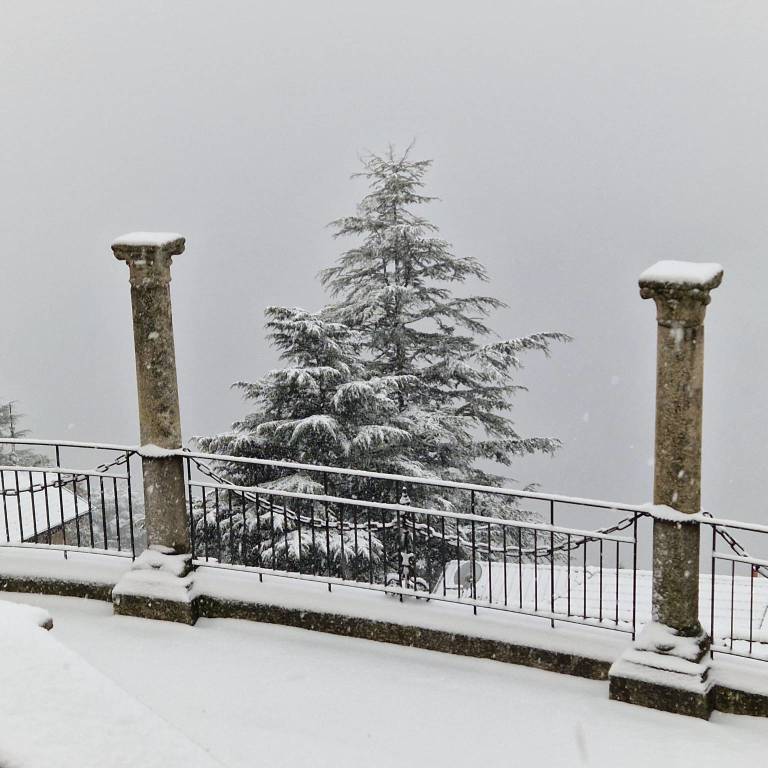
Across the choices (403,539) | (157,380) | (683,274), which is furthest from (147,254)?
(683,274)

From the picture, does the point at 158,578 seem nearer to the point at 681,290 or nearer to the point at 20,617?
the point at 681,290

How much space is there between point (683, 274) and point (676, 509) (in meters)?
1.29

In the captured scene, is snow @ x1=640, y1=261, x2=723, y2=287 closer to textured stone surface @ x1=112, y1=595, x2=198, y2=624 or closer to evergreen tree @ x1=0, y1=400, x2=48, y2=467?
textured stone surface @ x1=112, y1=595, x2=198, y2=624

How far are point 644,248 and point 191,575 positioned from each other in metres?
131

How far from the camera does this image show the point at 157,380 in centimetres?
648

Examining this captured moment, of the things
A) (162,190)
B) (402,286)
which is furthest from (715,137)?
(402,286)

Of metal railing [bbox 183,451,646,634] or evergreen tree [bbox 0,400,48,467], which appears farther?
evergreen tree [bbox 0,400,48,467]

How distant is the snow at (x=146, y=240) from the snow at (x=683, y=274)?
3.02 m

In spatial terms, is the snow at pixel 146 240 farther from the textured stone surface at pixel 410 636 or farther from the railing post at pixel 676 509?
the railing post at pixel 676 509

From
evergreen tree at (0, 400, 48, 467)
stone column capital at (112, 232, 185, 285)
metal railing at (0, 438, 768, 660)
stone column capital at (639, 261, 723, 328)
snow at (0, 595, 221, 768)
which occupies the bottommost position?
evergreen tree at (0, 400, 48, 467)

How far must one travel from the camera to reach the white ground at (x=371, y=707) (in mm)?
4875

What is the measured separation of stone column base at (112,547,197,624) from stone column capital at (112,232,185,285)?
1850 millimetres

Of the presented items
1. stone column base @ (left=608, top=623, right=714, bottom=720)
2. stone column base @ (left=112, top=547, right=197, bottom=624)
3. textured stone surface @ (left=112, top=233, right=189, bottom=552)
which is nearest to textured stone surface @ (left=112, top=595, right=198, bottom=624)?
stone column base @ (left=112, top=547, right=197, bottom=624)

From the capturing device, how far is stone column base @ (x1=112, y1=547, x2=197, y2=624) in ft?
21.1
